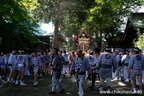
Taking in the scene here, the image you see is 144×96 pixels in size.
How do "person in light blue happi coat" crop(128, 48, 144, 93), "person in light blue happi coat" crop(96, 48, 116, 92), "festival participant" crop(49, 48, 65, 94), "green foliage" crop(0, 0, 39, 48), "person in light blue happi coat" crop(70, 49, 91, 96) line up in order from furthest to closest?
"green foliage" crop(0, 0, 39, 48) → "festival participant" crop(49, 48, 65, 94) → "person in light blue happi coat" crop(128, 48, 144, 93) → "person in light blue happi coat" crop(96, 48, 116, 92) → "person in light blue happi coat" crop(70, 49, 91, 96)

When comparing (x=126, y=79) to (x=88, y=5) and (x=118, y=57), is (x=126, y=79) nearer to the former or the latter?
(x=118, y=57)

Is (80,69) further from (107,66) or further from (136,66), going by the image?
(136,66)

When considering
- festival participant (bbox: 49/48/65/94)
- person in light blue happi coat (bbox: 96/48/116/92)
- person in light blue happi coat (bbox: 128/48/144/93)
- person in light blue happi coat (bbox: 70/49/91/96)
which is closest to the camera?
person in light blue happi coat (bbox: 70/49/91/96)

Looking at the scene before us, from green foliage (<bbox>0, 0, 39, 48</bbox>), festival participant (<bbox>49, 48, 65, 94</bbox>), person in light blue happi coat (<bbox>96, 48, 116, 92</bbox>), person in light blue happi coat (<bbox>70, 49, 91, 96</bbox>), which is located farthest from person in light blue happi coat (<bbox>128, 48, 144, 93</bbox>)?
green foliage (<bbox>0, 0, 39, 48</bbox>)

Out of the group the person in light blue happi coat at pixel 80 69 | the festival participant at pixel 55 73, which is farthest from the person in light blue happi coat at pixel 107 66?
the festival participant at pixel 55 73

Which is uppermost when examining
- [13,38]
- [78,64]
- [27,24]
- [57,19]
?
[57,19]

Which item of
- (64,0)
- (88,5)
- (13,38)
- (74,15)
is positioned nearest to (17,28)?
(13,38)

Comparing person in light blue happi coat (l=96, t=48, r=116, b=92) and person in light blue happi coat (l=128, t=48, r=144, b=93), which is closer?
person in light blue happi coat (l=96, t=48, r=116, b=92)

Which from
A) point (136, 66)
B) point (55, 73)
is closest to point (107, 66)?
point (136, 66)

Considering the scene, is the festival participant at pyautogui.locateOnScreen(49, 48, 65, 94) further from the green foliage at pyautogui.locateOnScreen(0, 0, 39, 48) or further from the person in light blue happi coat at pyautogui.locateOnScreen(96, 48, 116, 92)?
the green foliage at pyautogui.locateOnScreen(0, 0, 39, 48)

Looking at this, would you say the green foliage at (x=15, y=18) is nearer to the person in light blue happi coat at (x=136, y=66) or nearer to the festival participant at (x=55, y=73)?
the festival participant at (x=55, y=73)

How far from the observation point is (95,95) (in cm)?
654

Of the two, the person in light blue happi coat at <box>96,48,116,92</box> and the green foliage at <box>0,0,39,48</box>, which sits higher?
the green foliage at <box>0,0,39,48</box>

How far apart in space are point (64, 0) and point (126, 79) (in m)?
17.1
